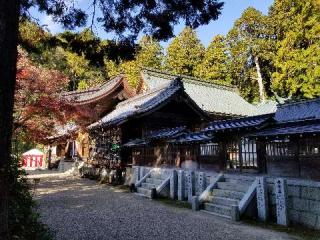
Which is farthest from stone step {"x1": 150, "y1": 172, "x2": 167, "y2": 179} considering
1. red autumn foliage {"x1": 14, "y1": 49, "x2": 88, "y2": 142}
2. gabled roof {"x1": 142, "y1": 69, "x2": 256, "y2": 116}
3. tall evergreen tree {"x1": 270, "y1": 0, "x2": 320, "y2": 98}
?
tall evergreen tree {"x1": 270, "y1": 0, "x2": 320, "y2": 98}

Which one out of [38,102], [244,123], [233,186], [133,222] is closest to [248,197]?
[233,186]

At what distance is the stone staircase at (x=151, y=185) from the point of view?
14.7m

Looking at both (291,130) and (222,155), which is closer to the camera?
(291,130)

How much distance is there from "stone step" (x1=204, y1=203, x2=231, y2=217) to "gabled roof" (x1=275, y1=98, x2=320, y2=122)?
49.4 ft

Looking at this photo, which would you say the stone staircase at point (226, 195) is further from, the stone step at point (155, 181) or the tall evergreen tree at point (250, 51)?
the tall evergreen tree at point (250, 51)

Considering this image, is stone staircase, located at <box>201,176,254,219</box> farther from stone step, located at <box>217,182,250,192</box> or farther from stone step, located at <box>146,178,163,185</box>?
stone step, located at <box>146,178,163,185</box>

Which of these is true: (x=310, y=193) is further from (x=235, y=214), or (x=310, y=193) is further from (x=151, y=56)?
(x=151, y=56)

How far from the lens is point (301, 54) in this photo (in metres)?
33.5

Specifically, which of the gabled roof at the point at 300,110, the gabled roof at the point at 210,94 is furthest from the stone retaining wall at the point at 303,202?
the gabled roof at the point at 210,94

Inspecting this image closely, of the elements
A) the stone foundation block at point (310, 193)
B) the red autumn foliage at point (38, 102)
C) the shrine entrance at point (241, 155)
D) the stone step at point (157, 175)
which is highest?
the red autumn foliage at point (38, 102)

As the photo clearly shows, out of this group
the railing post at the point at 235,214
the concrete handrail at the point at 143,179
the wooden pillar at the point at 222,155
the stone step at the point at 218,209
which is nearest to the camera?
the railing post at the point at 235,214

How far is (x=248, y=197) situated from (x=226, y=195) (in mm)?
1419

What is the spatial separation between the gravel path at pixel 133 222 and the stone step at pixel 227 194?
114 centimetres

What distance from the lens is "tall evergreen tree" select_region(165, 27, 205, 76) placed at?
161 ft
